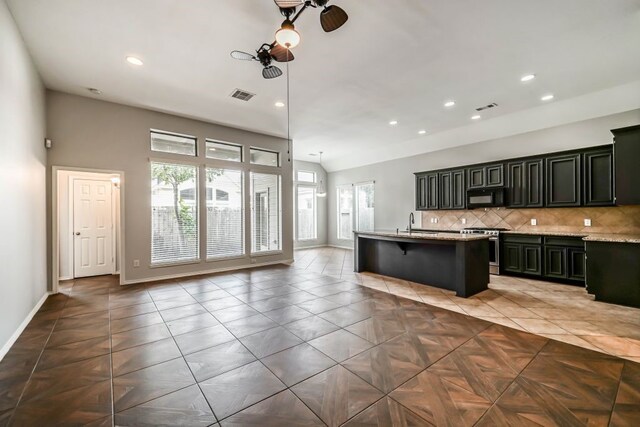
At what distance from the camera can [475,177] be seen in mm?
6270

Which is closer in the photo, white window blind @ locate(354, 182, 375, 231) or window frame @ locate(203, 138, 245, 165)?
window frame @ locate(203, 138, 245, 165)

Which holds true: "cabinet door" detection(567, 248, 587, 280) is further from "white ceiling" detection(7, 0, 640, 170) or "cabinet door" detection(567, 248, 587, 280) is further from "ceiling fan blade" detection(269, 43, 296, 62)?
"ceiling fan blade" detection(269, 43, 296, 62)

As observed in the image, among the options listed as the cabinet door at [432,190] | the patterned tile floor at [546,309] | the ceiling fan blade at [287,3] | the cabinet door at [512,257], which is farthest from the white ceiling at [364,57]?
the patterned tile floor at [546,309]

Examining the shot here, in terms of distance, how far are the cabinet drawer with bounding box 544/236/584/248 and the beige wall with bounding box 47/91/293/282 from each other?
670 cm

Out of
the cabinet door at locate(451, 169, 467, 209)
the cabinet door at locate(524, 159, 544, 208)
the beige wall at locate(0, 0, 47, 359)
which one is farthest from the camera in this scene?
the cabinet door at locate(451, 169, 467, 209)

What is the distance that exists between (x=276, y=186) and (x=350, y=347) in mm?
5182

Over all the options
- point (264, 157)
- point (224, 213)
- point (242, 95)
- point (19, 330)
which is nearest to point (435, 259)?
point (242, 95)

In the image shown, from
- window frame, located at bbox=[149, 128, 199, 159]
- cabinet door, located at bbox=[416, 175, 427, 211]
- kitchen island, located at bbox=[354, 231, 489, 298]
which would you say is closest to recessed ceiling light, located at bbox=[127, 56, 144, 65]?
window frame, located at bbox=[149, 128, 199, 159]

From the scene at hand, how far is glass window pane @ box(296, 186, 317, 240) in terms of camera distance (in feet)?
33.6

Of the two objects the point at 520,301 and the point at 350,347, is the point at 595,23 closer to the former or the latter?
the point at 520,301

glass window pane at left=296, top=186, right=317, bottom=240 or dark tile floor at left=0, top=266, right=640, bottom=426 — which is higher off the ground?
glass window pane at left=296, top=186, right=317, bottom=240

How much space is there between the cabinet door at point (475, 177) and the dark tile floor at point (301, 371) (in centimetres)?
392

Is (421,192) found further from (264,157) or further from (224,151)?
(224,151)

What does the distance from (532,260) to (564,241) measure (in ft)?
2.06
